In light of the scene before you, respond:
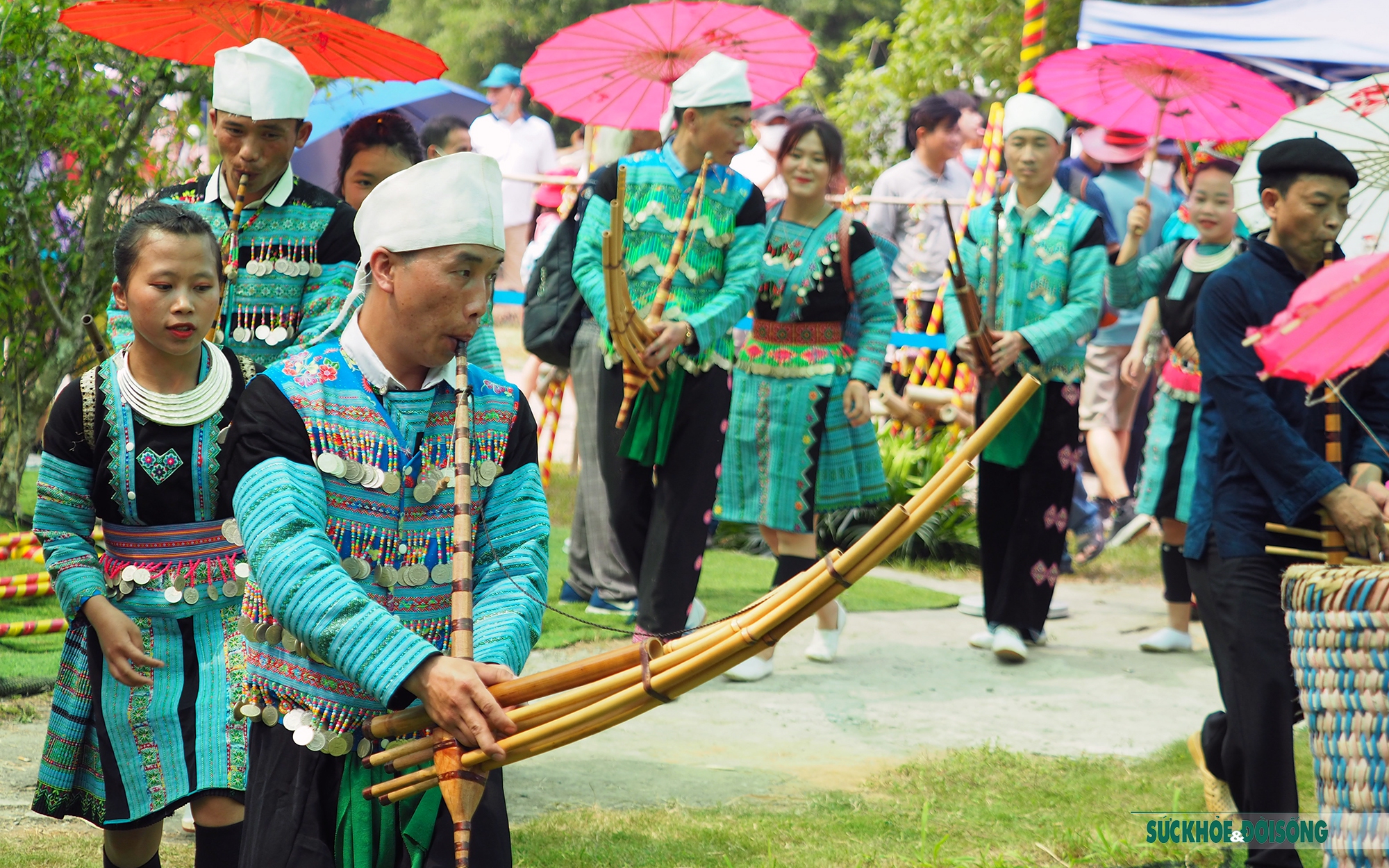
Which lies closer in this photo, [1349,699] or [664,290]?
[1349,699]

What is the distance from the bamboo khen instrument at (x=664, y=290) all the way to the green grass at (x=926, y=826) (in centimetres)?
164

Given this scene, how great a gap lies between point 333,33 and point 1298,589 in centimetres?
359

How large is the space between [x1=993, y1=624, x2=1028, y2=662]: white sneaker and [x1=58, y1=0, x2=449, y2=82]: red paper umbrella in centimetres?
335

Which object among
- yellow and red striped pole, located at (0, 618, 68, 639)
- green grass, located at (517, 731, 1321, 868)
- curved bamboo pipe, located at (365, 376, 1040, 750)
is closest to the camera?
curved bamboo pipe, located at (365, 376, 1040, 750)

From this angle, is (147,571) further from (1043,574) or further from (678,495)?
(1043,574)

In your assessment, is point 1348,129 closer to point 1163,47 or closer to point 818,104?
point 1163,47

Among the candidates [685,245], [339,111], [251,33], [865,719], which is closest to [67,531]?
[251,33]

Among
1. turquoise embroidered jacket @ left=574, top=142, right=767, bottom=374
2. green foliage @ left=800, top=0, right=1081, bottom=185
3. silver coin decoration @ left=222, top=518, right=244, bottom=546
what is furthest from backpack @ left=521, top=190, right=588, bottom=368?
green foliage @ left=800, top=0, right=1081, bottom=185

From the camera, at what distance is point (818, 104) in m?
17.2

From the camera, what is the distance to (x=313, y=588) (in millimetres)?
2291

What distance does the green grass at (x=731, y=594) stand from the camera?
21.9 feet

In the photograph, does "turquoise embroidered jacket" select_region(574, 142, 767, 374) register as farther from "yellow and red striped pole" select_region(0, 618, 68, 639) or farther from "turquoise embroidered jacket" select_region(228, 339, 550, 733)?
"turquoise embroidered jacket" select_region(228, 339, 550, 733)

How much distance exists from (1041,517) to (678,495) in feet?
6.02

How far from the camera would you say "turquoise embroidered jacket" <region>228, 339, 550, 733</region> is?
2.29 meters
